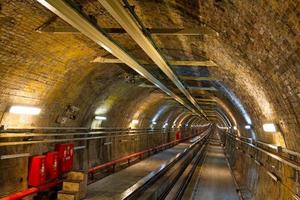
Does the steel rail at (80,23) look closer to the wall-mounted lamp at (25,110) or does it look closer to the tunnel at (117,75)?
the tunnel at (117,75)

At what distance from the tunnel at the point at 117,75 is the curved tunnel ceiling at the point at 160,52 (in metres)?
0.03

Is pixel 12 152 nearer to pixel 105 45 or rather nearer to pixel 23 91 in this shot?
pixel 23 91

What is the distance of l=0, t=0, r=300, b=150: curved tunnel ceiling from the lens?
4.57 m

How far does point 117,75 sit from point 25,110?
14.4 ft

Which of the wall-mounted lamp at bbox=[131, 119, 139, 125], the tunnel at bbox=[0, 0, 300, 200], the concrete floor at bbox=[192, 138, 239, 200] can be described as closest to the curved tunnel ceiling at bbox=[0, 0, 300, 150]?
the tunnel at bbox=[0, 0, 300, 200]

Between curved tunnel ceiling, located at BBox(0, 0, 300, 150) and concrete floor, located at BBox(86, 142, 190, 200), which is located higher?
curved tunnel ceiling, located at BBox(0, 0, 300, 150)

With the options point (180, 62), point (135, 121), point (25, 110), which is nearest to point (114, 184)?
point (25, 110)

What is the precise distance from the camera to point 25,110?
8.34 meters

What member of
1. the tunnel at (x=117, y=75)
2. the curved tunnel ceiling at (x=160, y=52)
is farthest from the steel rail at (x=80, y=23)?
the curved tunnel ceiling at (x=160, y=52)

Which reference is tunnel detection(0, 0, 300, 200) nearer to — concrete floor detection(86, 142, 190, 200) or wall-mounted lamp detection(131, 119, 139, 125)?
concrete floor detection(86, 142, 190, 200)

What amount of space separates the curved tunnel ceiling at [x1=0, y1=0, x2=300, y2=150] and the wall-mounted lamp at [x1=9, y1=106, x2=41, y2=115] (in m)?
0.13

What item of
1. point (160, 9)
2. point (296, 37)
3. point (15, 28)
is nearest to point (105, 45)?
point (160, 9)

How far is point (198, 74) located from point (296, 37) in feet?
25.6

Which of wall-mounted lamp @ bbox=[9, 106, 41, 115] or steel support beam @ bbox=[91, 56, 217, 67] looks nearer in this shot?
wall-mounted lamp @ bbox=[9, 106, 41, 115]
